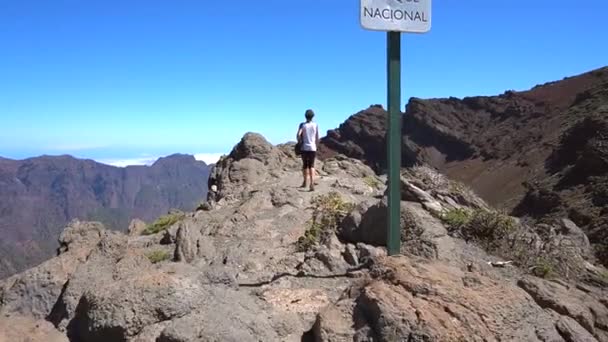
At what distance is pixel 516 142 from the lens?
2532 inches

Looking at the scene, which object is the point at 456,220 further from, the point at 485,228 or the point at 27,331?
the point at 27,331

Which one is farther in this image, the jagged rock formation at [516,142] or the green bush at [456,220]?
the jagged rock formation at [516,142]

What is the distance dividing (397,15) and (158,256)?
4662 mm

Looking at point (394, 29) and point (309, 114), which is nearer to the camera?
point (394, 29)

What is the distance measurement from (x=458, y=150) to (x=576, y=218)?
4445 centimetres

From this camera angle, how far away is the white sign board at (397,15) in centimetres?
495

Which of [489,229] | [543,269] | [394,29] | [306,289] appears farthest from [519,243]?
[394,29]

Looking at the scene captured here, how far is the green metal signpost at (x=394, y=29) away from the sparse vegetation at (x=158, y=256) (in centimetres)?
379

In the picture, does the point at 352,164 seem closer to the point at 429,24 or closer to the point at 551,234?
the point at 551,234

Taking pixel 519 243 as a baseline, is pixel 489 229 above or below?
above

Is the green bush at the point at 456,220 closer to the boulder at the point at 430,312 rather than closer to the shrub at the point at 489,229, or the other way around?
the shrub at the point at 489,229

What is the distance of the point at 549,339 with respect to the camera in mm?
4488

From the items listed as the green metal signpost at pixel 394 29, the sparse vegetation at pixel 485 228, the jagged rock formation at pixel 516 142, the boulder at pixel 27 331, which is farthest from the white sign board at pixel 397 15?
the jagged rock formation at pixel 516 142

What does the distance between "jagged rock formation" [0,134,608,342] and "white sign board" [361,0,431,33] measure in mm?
2028
